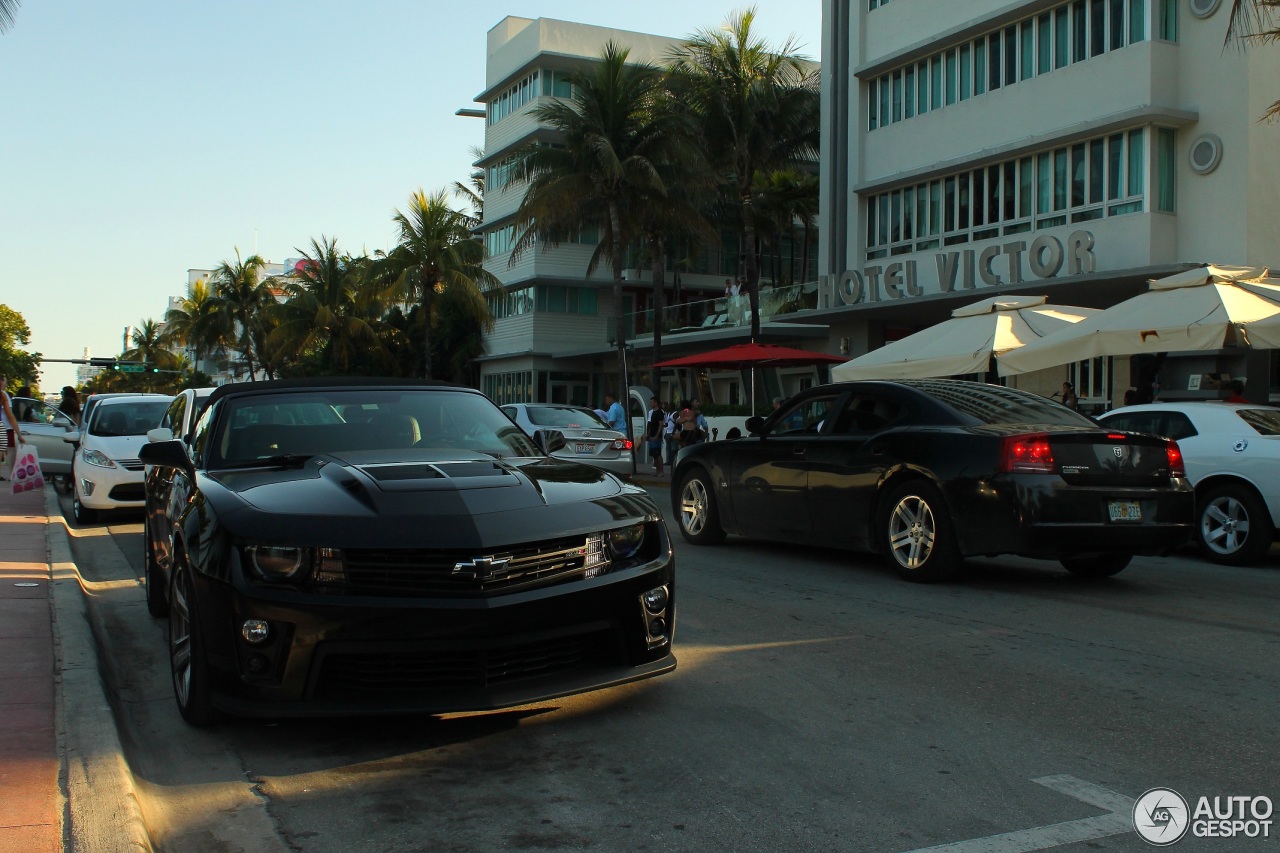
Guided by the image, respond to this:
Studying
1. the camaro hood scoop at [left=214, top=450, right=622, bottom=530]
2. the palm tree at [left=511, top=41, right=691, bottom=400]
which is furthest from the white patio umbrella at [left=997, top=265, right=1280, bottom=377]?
the palm tree at [left=511, top=41, right=691, bottom=400]

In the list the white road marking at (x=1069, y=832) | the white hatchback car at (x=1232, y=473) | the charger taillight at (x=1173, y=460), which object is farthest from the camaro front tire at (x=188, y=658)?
the white hatchback car at (x=1232, y=473)

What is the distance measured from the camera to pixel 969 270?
24.2 m

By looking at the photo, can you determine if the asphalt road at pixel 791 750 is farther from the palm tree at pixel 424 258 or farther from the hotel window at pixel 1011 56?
the palm tree at pixel 424 258

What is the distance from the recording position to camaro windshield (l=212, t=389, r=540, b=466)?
564 centimetres

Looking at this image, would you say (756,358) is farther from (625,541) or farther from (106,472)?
(625,541)

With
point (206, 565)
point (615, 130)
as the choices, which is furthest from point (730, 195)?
point (206, 565)

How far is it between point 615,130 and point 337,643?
28.8 m

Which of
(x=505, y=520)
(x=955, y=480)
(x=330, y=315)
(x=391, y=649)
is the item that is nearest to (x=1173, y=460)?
(x=955, y=480)

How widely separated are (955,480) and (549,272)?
130 feet

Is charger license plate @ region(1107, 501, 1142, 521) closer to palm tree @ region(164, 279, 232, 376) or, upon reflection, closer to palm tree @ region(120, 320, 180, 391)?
palm tree @ region(164, 279, 232, 376)

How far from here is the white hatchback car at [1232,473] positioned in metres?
9.84

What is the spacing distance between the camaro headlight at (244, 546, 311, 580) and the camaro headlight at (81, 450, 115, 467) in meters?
10.2

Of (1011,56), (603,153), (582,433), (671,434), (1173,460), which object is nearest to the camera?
(1173,460)

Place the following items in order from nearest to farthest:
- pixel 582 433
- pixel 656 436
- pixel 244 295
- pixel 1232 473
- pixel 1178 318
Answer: pixel 1232 473 → pixel 1178 318 → pixel 582 433 → pixel 656 436 → pixel 244 295
